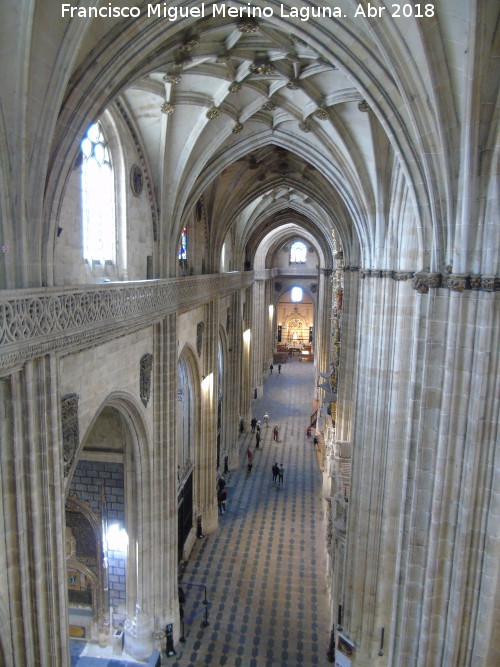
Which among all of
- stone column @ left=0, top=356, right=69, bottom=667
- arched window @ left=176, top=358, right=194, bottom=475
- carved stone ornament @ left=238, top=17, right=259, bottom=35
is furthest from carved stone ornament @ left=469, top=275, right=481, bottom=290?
arched window @ left=176, top=358, right=194, bottom=475

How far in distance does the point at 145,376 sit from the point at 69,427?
11.5ft

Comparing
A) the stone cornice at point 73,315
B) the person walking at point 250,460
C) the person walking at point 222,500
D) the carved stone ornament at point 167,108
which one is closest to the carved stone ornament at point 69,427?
the stone cornice at point 73,315

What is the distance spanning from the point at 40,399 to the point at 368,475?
23.4ft

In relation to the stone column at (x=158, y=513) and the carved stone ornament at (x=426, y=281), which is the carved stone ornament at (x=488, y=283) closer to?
the carved stone ornament at (x=426, y=281)

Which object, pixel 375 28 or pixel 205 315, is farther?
pixel 205 315

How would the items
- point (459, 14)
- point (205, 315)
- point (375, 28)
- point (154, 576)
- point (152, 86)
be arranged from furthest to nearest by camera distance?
point (205, 315), point (154, 576), point (152, 86), point (375, 28), point (459, 14)

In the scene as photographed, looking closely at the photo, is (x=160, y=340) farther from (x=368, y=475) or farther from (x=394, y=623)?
(x=394, y=623)

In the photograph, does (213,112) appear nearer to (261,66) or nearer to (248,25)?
(261,66)

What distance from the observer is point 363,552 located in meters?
10.8

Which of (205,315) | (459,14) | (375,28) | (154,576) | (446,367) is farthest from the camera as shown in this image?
(205,315)

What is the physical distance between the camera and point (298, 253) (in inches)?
1805

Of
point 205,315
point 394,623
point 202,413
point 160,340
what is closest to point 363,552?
point 394,623

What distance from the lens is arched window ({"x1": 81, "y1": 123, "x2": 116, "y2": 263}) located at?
8.76 meters

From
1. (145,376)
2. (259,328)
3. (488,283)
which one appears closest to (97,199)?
(145,376)
